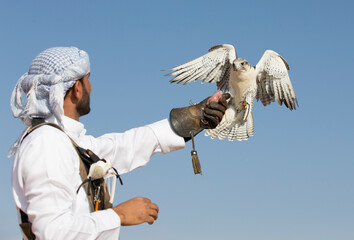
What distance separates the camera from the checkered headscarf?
253cm

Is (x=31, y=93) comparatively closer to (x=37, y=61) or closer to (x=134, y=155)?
(x=37, y=61)

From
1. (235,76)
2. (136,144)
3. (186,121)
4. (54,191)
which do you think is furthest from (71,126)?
(235,76)

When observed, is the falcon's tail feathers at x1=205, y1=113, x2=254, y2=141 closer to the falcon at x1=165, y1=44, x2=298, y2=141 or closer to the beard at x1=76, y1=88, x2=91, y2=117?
the falcon at x1=165, y1=44, x2=298, y2=141

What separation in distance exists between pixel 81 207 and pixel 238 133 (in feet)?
15.5

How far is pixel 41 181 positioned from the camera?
2.27 meters

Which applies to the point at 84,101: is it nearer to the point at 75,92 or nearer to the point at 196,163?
the point at 75,92

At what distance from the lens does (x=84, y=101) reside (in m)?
2.67

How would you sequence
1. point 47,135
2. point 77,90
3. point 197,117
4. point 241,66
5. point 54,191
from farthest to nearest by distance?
point 241,66 < point 197,117 < point 77,90 < point 47,135 < point 54,191

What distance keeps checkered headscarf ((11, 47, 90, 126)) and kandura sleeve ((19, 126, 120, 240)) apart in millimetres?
193

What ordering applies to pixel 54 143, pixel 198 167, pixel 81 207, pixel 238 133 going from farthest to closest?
pixel 238 133 → pixel 198 167 → pixel 81 207 → pixel 54 143

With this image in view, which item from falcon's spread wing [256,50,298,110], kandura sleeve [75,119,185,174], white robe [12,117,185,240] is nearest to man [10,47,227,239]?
white robe [12,117,185,240]

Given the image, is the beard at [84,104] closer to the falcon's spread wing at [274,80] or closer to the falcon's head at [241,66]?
the falcon's head at [241,66]

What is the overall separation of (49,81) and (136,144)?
0.88m

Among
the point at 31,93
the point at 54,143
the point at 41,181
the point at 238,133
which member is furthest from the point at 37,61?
the point at 238,133
